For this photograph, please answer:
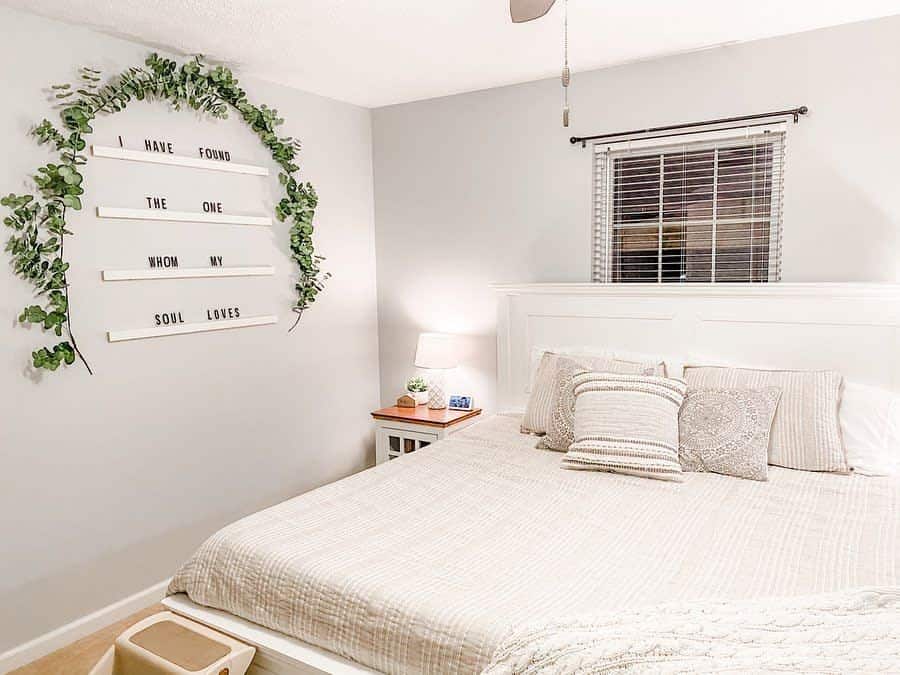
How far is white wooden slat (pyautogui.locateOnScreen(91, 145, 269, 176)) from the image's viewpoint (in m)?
2.81

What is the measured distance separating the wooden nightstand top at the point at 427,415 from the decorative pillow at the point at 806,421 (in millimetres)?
1498

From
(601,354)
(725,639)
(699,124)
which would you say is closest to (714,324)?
(601,354)

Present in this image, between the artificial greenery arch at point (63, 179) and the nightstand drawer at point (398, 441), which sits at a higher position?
the artificial greenery arch at point (63, 179)

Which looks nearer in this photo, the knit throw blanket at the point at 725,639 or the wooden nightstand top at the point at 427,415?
the knit throw blanket at the point at 725,639

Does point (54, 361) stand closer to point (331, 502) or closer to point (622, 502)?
point (331, 502)

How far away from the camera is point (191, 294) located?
320 centimetres

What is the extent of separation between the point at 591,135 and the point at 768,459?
1.84 m

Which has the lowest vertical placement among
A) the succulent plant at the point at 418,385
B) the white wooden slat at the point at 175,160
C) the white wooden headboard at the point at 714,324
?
the succulent plant at the point at 418,385

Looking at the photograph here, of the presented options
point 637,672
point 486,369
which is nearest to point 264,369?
point 486,369

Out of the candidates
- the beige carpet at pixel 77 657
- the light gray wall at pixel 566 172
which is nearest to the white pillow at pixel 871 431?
the light gray wall at pixel 566 172

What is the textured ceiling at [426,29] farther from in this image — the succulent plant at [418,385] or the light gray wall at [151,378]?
the succulent plant at [418,385]

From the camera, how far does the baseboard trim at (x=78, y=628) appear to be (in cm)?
258

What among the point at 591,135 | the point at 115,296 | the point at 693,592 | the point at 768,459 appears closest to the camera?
the point at 693,592

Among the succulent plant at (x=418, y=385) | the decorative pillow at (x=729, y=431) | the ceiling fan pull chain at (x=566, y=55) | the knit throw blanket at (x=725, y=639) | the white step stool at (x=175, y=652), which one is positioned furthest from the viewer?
the succulent plant at (x=418, y=385)
